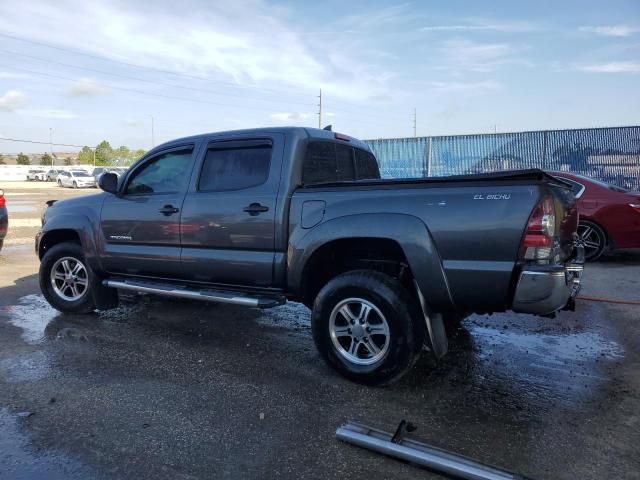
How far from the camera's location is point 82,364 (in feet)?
14.1

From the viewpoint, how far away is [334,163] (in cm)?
488

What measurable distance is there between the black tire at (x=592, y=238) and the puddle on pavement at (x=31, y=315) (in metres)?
7.74

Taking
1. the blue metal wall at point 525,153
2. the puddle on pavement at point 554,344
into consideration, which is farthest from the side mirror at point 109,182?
the blue metal wall at point 525,153

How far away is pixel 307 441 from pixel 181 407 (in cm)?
97

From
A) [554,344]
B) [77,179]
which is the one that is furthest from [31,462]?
[77,179]

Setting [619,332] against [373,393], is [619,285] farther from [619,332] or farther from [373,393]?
[373,393]

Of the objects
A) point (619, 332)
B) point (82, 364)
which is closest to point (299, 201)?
point (82, 364)

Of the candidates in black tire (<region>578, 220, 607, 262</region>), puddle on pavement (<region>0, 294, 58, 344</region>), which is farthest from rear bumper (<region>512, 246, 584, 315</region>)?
black tire (<region>578, 220, 607, 262</region>)

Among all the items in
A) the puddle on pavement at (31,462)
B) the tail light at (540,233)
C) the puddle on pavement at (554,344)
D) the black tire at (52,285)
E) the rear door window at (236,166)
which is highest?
the rear door window at (236,166)

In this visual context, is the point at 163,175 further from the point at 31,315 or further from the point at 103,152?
the point at 103,152

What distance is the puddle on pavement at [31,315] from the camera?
16.7ft

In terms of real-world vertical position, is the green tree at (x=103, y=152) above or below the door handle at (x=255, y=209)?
above

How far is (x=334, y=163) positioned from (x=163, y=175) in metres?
1.73

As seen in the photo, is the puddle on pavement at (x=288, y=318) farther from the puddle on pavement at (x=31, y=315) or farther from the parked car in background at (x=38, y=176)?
the parked car in background at (x=38, y=176)
